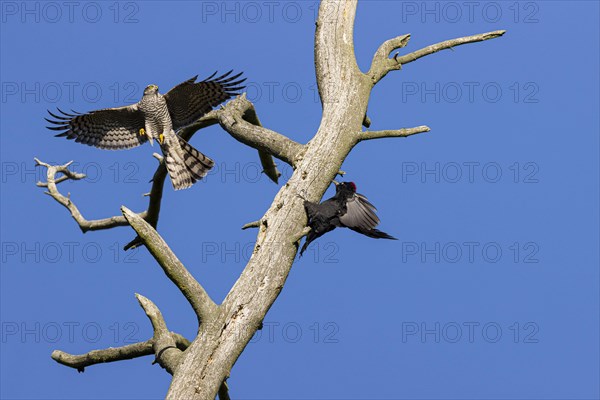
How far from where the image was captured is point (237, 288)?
636 cm

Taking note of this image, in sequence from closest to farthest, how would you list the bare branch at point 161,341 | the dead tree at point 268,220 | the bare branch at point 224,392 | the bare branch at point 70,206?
the dead tree at point 268,220
the bare branch at point 161,341
the bare branch at point 224,392
the bare branch at point 70,206

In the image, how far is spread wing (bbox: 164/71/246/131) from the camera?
8039mm

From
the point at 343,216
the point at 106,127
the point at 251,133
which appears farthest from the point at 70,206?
the point at 343,216

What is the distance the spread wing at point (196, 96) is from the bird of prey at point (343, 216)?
197 centimetres

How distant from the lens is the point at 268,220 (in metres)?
6.65

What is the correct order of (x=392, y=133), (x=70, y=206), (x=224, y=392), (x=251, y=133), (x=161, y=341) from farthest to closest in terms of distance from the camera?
(x=70, y=206), (x=251, y=133), (x=224, y=392), (x=392, y=133), (x=161, y=341)

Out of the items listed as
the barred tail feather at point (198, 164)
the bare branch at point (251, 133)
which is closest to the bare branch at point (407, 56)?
→ the bare branch at point (251, 133)

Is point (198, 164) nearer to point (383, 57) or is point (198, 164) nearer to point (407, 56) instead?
point (383, 57)

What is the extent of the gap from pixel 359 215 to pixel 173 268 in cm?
153

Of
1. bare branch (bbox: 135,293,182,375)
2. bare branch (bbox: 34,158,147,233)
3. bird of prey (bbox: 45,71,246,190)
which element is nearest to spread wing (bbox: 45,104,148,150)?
bird of prey (bbox: 45,71,246,190)

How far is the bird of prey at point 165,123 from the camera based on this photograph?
8133 mm

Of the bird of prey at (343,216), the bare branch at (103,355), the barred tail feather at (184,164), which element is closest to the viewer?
the bird of prey at (343,216)

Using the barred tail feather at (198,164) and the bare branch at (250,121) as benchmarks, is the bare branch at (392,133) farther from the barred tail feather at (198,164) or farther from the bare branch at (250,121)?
the barred tail feather at (198,164)

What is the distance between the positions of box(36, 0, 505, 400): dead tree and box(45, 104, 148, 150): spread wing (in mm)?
649
